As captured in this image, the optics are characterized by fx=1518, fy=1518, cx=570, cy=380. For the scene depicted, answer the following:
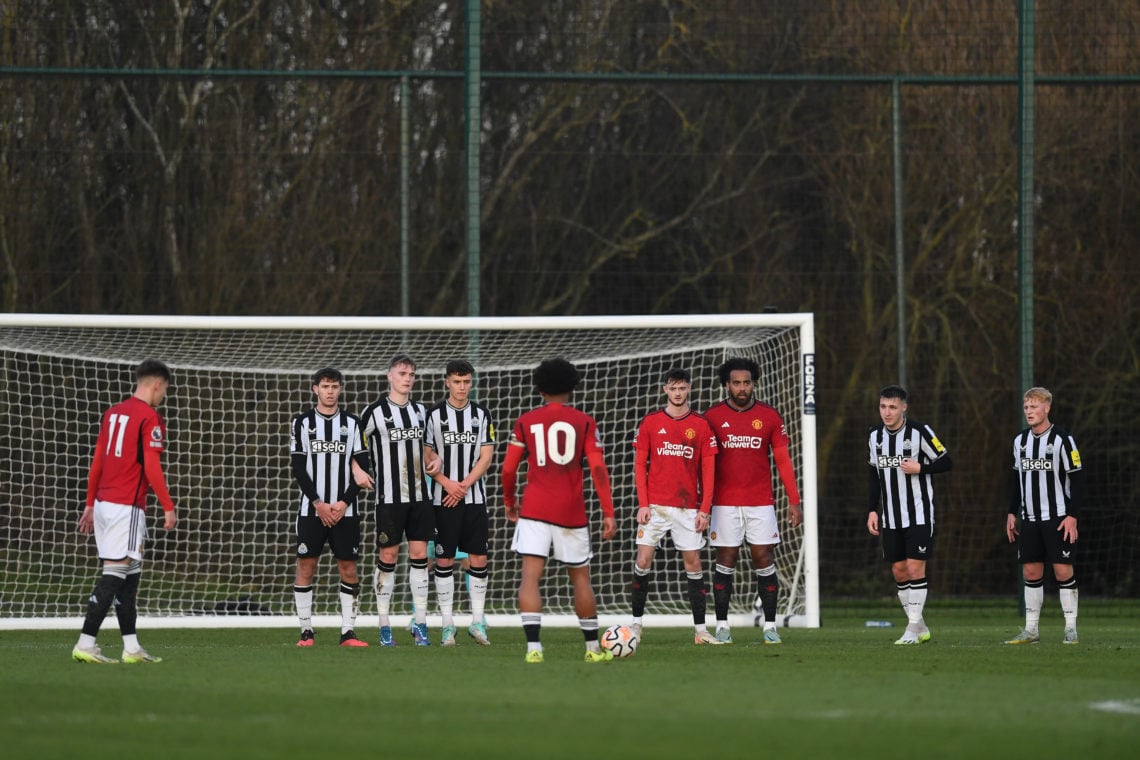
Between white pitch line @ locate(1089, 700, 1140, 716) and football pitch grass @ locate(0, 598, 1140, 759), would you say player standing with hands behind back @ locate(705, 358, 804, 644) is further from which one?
white pitch line @ locate(1089, 700, 1140, 716)

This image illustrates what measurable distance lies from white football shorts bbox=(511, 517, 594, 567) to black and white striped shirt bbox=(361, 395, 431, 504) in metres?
2.30

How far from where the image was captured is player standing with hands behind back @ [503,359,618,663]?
865 cm

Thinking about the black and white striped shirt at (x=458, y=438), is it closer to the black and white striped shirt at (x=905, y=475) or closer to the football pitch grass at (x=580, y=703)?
the football pitch grass at (x=580, y=703)

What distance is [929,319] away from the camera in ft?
51.7

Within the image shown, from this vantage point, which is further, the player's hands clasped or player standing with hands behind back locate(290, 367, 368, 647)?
player standing with hands behind back locate(290, 367, 368, 647)

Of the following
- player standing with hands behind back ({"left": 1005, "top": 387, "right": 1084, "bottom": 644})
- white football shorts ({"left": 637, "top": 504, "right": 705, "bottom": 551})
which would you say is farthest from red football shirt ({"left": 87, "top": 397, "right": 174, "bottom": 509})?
player standing with hands behind back ({"left": 1005, "top": 387, "right": 1084, "bottom": 644})

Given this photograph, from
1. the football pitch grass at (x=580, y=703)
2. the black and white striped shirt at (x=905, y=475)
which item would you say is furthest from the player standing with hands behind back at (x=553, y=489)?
the black and white striped shirt at (x=905, y=475)

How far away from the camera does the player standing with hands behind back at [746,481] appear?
10922 millimetres

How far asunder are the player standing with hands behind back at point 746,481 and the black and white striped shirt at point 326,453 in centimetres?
262

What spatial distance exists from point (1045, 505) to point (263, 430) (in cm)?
698

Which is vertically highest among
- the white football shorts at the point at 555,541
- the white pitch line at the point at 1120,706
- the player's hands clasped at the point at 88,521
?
the player's hands clasped at the point at 88,521

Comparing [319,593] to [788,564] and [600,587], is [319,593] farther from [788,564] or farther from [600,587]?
[788,564]

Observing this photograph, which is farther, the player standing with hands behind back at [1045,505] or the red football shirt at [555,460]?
the player standing with hands behind back at [1045,505]

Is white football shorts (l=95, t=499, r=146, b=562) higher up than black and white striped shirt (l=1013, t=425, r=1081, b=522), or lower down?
lower down
